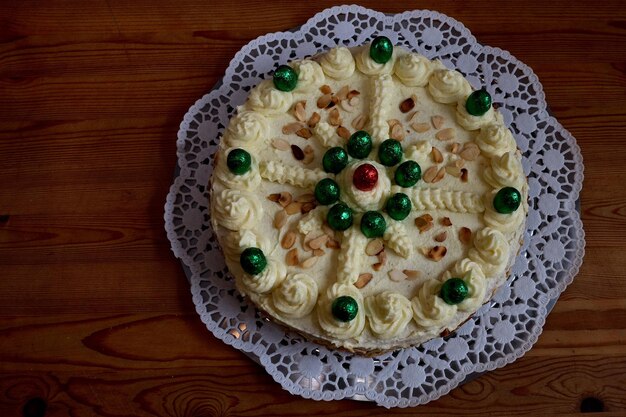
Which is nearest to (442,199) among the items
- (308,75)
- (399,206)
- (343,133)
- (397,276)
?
(399,206)

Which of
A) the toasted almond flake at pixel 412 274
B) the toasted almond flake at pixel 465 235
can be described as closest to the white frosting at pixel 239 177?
the toasted almond flake at pixel 412 274

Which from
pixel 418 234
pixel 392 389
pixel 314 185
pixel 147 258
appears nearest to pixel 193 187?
pixel 147 258

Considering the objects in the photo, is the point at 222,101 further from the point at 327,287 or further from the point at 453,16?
the point at 453,16

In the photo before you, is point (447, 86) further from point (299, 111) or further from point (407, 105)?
point (299, 111)

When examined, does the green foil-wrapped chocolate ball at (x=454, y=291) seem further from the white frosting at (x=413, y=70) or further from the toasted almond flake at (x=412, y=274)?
the white frosting at (x=413, y=70)

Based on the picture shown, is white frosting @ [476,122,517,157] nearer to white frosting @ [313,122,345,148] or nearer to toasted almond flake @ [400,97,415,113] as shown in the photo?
toasted almond flake @ [400,97,415,113]

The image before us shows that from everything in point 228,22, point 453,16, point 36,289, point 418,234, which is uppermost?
point 453,16

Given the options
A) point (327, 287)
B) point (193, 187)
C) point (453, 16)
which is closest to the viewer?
point (327, 287)
